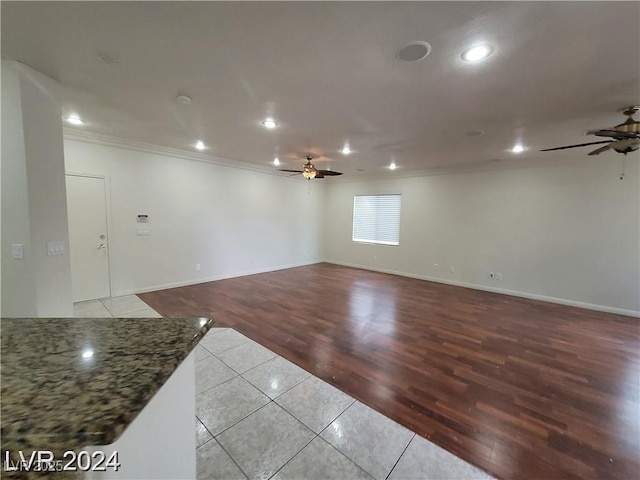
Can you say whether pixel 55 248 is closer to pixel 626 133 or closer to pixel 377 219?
pixel 626 133

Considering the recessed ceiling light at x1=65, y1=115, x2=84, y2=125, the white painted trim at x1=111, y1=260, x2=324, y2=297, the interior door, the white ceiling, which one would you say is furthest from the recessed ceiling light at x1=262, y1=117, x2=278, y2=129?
the white painted trim at x1=111, y1=260, x2=324, y2=297

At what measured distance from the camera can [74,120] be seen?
343 centimetres

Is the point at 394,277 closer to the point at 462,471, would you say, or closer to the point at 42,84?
the point at 462,471

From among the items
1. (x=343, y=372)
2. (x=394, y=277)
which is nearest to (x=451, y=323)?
(x=343, y=372)

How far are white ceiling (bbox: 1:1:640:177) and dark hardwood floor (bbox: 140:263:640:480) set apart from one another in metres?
→ 2.66

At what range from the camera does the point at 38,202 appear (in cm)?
224

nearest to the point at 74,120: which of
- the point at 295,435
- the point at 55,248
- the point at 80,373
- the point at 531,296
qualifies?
the point at 55,248

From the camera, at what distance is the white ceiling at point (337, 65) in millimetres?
1523

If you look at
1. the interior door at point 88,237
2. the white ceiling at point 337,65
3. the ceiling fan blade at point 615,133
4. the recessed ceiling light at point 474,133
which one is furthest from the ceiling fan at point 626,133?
the interior door at point 88,237

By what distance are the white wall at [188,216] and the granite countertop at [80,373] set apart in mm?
4098

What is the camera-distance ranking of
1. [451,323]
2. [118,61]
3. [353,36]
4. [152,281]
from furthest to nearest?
[152,281]
[451,323]
[118,61]
[353,36]

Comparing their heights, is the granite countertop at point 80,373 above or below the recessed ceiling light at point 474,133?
below

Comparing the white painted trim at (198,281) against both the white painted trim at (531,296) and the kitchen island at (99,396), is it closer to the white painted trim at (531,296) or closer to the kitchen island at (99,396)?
the white painted trim at (531,296)

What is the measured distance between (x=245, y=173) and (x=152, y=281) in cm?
301
